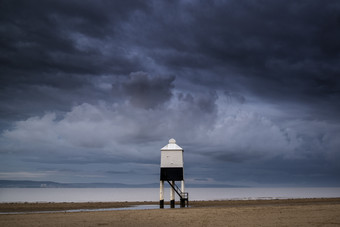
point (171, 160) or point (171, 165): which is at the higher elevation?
point (171, 160)

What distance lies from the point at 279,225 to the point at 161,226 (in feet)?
24.6

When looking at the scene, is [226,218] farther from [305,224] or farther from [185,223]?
[305,224]

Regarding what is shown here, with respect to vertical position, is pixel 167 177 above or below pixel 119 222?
above

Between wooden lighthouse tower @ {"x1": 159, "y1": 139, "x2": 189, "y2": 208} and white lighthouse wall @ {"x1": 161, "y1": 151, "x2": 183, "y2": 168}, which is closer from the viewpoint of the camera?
wooden lighthouse tower @ {"x1": 159, "y1": 139, "x2": 189, "y2": 208}

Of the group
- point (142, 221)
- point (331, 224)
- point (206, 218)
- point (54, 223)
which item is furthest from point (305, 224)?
point (54, 223)

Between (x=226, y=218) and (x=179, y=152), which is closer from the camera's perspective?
(x=226, y=218)

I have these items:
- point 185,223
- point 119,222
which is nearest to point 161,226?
point 185,223

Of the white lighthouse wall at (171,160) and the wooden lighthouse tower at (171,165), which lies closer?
the wooden lighthouse tower at (171,165)

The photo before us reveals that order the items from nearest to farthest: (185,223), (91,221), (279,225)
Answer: (279,225)
(185,223)
(91,221)

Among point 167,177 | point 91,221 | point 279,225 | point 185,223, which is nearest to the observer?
point 279,225

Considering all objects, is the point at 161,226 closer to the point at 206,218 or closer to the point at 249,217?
the point at 206,218

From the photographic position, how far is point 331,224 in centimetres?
2158

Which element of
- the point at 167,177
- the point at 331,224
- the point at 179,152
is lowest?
the point at 331,224

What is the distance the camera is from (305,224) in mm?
21672
